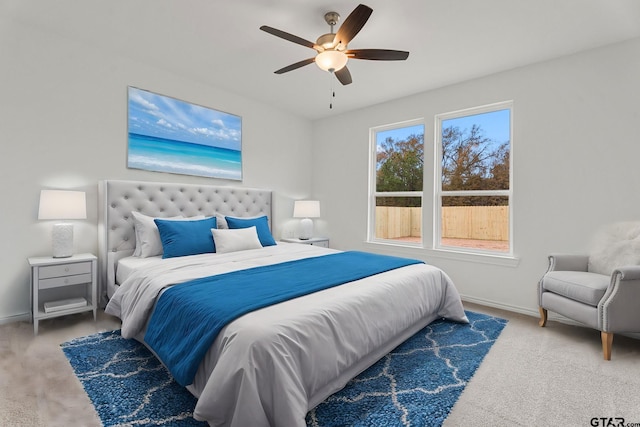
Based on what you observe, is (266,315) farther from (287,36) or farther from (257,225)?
(257,225)

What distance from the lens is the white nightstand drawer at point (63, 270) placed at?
2.61m

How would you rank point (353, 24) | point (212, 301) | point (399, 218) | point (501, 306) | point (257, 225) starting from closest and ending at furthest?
1. point (212, 301)
2. point (353, 24)
3. point (501, 306)
4. point (257, 225)
5. point (399, 218)

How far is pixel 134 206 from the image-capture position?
3.27 meters

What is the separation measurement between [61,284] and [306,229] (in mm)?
2941

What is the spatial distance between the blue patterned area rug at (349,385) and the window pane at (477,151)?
1917 millimetres

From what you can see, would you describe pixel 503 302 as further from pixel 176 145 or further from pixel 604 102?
pixel 176 145

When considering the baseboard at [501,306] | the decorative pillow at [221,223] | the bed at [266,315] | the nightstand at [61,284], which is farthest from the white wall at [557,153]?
the nightstand at [61,284]

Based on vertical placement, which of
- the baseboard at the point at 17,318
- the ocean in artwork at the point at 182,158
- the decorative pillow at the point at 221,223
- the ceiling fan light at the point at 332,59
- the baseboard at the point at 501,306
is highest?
the ceiling fan light at the point at 332,59

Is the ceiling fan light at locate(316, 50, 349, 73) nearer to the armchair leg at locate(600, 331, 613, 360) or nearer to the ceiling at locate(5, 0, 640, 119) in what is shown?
the ceiling at locate(5, 0, 640, 119)

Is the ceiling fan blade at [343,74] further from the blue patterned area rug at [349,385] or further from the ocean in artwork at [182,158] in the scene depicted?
the blue patterned area rug at [349,385]

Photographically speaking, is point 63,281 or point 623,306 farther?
point 63,281

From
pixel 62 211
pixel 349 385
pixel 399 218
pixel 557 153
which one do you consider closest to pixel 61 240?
pixel 62 211

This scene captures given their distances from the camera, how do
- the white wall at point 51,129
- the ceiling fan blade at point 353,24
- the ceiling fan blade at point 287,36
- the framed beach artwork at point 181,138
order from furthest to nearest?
the framed beach artwork at point 181,138 < the white wall at point 51,129 < the ceiling fan blade at point 287,36 < the ceiling fan blade at point 353,24

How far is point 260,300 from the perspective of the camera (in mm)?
1746
